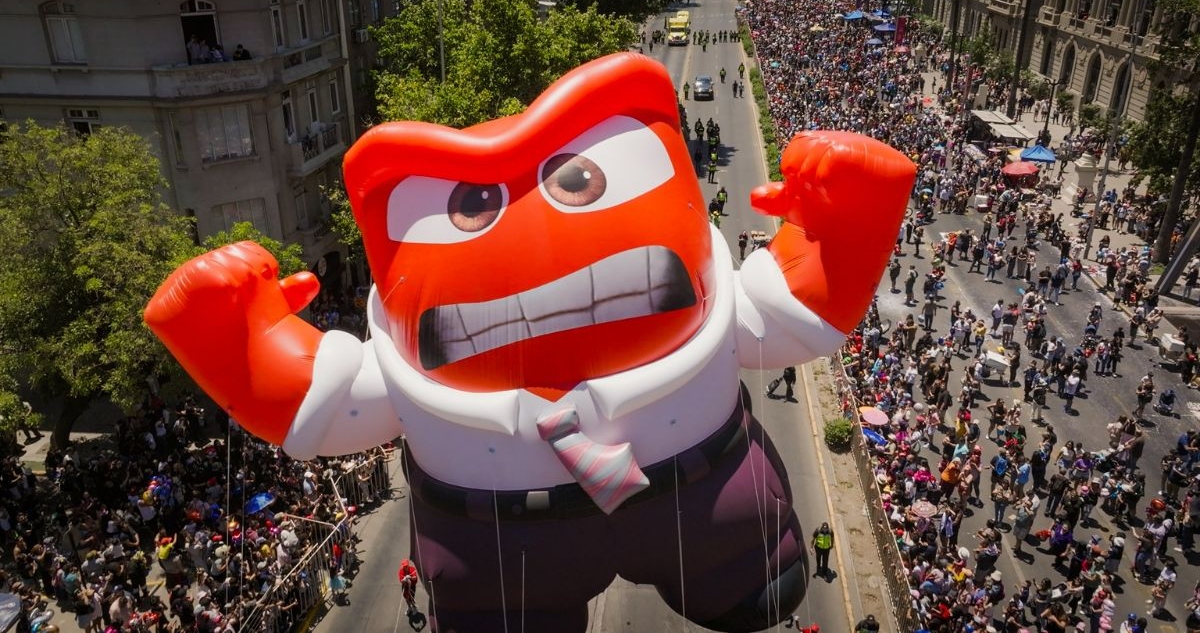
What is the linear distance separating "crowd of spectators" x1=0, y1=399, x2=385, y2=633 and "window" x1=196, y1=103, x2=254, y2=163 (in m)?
7.07

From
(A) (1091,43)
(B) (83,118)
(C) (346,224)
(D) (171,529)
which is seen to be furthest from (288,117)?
(A) (1091,43)

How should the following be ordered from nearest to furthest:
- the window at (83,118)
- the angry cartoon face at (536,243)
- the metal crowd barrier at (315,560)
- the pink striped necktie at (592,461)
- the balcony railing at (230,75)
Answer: the pink striped necktie at (592,461) → the angry cartoon face at (536,243) → the metal crowd barrier at (315,560) → the balcony railing at (230,75) → the window at (83,118)

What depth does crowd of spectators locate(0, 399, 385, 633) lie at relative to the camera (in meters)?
15.7

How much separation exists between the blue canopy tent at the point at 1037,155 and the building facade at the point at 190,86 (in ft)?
91.9

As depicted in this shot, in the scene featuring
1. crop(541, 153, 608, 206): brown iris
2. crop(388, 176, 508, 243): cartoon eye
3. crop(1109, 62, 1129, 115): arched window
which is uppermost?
crop(541, 153, 608, 206): brown iris

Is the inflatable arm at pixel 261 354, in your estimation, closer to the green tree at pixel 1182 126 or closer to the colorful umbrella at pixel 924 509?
the colorful umbrella at pixel 924 509

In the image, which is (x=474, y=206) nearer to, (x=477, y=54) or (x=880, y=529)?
(x=880, y=529)

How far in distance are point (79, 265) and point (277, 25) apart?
31.6ft

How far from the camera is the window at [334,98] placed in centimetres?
2928

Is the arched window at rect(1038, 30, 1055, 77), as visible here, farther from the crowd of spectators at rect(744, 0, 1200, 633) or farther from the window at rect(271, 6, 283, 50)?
the window at rect(271, 6, 283, 50)

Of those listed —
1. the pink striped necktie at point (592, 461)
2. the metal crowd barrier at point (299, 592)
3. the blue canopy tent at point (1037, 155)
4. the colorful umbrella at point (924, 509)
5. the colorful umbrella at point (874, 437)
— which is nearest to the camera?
the pink striped necktie at point (592, 461)

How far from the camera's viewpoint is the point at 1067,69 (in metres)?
53.4

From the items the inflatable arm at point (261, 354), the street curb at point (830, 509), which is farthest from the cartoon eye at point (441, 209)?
the street curb at point (830, 509)

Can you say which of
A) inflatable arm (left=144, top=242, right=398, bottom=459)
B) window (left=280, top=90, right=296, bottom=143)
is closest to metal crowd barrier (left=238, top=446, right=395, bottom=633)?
inflatable arm (left=144, top=242, right=398, bottom=459)
